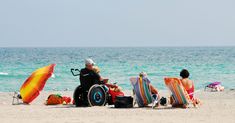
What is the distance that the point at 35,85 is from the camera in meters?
13.3

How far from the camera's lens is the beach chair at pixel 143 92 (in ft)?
39.5

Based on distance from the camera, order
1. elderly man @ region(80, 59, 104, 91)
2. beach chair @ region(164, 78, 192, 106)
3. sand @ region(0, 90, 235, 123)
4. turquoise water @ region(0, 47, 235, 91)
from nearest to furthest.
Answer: sand @ region(0, 90, 235, 123), beach chair @ region(164, 78, 192, 106), elderly man @ region(80, 59, 104, 91), turquoise water @ region(0, 47, 235, 91)

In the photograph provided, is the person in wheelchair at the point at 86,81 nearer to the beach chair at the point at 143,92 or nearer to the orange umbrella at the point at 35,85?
the beach chair at the point at 143,92

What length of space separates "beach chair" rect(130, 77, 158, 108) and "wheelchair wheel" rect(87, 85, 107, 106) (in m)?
0.72

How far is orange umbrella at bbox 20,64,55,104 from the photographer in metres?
13.3

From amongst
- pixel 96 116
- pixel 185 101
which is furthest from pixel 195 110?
pixel 96 116

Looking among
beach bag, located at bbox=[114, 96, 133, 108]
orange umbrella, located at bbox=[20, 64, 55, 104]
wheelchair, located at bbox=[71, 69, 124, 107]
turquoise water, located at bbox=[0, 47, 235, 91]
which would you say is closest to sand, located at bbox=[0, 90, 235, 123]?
beach bag, located at bbox=[114, 96, 133, 108]

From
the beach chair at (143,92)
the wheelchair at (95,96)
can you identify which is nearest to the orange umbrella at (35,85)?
the wheelchair at (95,96)

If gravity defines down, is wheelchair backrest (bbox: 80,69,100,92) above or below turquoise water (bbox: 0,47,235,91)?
above

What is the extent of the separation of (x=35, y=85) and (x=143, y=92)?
9.24 ft

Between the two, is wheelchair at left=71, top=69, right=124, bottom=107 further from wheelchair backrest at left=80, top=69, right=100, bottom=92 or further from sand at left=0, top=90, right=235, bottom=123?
sand at left=0, top=90, right=235, bottom=123

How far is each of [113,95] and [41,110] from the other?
1.84 metres

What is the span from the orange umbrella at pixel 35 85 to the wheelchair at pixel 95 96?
1.27 metres

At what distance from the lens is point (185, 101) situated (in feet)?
38.4
